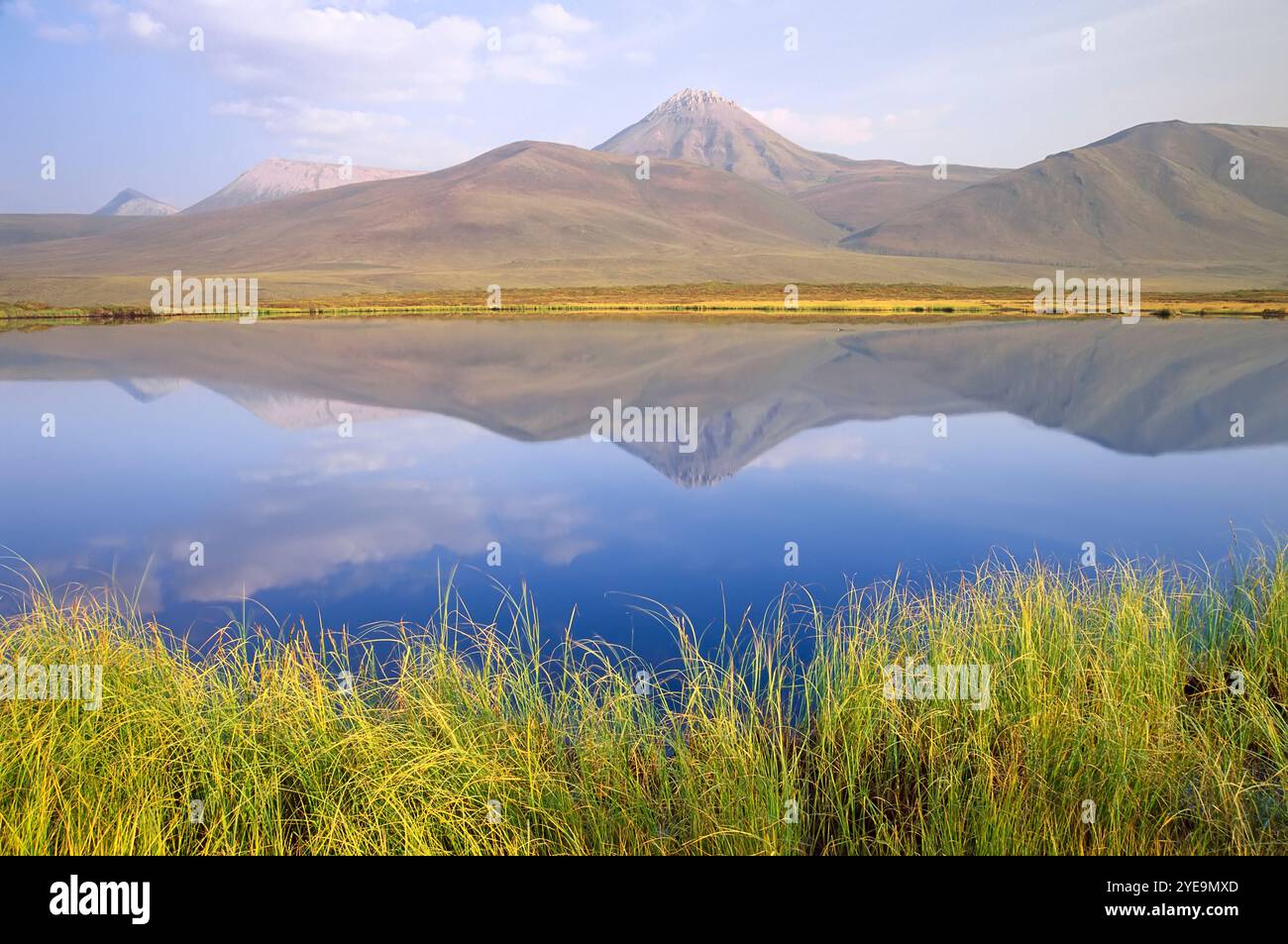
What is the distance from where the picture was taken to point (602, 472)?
38.5 feet

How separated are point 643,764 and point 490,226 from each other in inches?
4601

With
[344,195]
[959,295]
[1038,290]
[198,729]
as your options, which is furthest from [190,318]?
[344,195]

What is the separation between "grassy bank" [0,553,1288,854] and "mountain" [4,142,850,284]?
91.9 metres

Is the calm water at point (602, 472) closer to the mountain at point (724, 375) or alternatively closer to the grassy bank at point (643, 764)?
the mountain at point (724, 375)

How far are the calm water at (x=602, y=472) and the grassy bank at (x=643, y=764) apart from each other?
2.09m

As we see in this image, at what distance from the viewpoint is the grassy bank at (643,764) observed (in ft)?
10.2

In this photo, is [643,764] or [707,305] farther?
[707,305]

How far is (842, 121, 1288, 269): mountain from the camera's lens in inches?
4938

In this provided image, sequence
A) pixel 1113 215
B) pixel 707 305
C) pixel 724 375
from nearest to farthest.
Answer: pixel 724 375 < pixel 707 305 < pixel 1113 215

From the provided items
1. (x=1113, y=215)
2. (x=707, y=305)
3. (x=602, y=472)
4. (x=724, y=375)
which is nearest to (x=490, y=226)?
(x=707, y=305)

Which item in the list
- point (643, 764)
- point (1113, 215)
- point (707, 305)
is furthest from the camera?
point (1113, 215)

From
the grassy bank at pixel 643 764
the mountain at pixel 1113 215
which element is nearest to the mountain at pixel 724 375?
the grassy bank at pixel 643 764

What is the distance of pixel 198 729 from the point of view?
353 cm

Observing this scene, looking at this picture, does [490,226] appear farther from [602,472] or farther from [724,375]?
[602,472]
